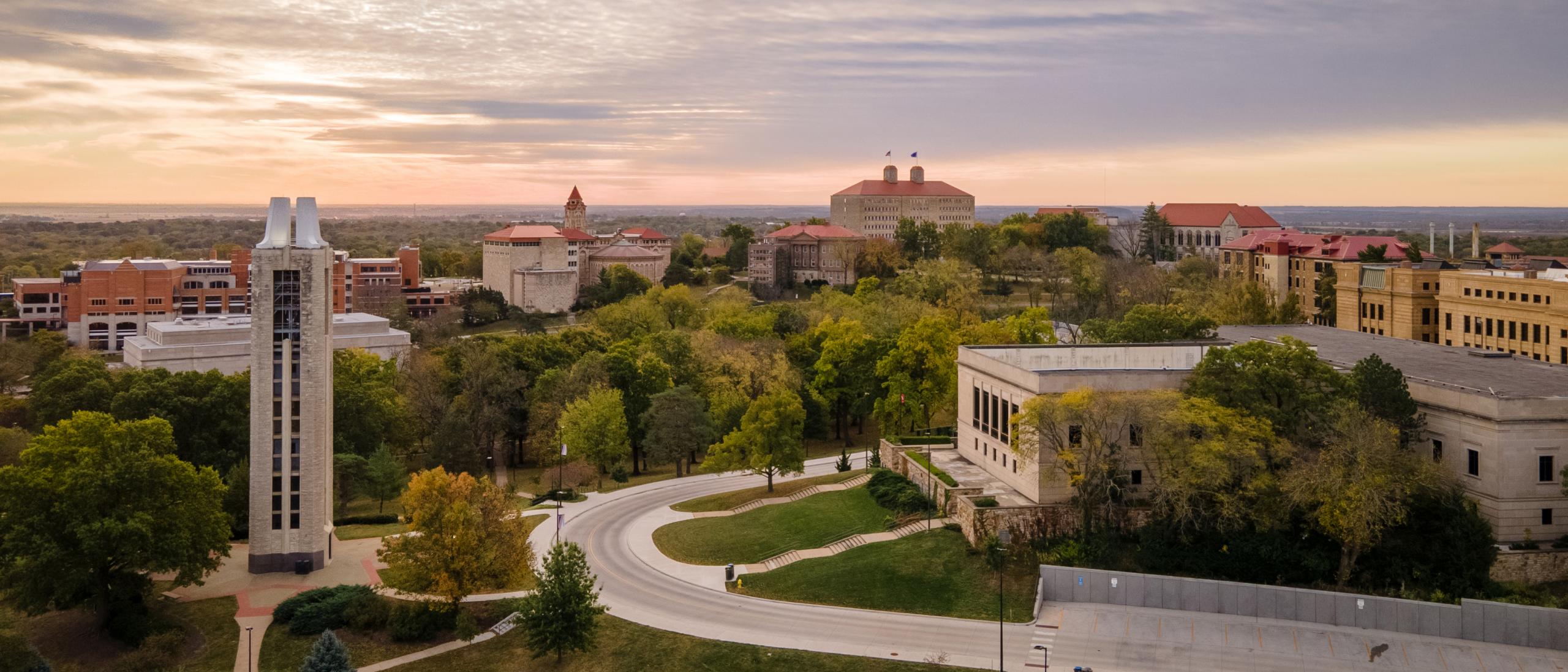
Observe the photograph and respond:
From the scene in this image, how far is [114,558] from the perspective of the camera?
4222 centimetres

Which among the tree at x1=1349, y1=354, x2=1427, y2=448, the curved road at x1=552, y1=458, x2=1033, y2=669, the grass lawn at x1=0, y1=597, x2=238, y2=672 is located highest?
the tree at x1=1349, y1=354, x2=1427, y2=448

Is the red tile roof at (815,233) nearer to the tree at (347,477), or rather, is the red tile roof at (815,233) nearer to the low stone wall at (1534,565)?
the tree at (347,477)

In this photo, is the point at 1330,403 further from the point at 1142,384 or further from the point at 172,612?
the point at 172,612

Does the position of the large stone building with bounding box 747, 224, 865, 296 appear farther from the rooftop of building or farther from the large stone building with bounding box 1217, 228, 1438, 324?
the rooftop of building

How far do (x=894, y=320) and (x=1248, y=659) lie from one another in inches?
2165

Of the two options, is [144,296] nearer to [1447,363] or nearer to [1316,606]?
[1316,606]

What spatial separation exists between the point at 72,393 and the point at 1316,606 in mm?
61660

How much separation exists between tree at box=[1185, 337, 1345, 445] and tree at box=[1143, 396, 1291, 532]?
3.17 feet

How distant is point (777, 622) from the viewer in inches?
1618

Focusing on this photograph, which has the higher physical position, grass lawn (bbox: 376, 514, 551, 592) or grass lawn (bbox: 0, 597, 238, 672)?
grass lawn (bbox: 376, 514, 551, 592)

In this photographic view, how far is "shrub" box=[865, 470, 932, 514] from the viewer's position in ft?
162

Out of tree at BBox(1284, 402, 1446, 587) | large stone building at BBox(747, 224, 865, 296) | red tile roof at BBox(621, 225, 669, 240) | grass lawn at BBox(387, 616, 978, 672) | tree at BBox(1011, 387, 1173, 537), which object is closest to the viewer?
grass lawn at BBox(387, 616, 978, 672)

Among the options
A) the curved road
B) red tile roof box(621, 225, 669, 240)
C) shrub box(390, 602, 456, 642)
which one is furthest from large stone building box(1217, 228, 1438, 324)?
red tile roof box(621, 225, 669, 240)

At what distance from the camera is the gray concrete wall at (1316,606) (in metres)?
37.0
